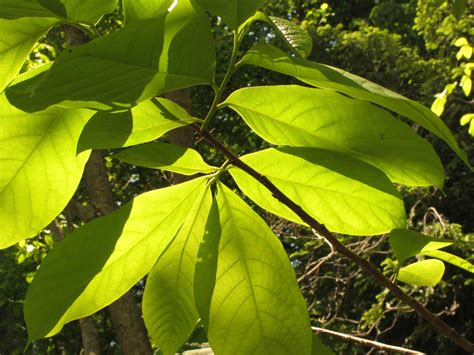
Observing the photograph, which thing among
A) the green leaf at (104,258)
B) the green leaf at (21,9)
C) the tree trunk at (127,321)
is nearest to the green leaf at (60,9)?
the green leaf at (21,9)

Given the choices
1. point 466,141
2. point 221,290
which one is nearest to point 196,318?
point 221,290

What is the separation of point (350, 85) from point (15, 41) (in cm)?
16

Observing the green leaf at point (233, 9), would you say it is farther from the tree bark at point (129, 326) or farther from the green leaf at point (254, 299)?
the tree bark at point (129, 326)

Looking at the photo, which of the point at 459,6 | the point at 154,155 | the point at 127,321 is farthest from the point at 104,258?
the point at 127,321

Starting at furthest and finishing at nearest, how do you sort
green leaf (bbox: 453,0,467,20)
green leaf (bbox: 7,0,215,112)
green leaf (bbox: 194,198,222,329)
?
green leaf (bbox: 453,0,467,20) < green leaf (bbox: 194,198,222,329) < green leaf (bbox: 7,0,215,112)

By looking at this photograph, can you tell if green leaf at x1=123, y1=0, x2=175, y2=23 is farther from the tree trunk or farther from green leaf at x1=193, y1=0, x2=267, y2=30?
the tree trunk

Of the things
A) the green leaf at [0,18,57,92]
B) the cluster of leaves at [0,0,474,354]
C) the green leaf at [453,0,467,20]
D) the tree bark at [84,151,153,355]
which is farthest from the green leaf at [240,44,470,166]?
the tree bark at [84,151,153,355]

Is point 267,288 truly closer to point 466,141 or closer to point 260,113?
Result: point 260,113

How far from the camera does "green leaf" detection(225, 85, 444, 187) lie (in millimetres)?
308

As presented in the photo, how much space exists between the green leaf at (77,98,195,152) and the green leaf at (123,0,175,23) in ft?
0.14

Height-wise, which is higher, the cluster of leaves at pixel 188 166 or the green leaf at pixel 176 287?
the cluster of leaves at pixel 188 166

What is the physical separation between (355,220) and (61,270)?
170 mm

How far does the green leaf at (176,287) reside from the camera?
0.37 meters

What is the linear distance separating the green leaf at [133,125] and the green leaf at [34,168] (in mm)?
38
